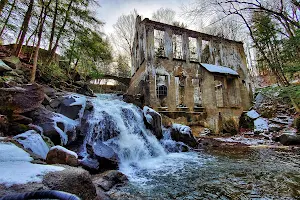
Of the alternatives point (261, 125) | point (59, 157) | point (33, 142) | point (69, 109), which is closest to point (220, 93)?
point (261, 125)

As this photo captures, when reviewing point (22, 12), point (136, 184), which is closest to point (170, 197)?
point (136, 184)

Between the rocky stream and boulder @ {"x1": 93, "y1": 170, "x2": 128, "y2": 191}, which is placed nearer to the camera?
the rocky stream

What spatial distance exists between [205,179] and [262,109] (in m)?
12.7

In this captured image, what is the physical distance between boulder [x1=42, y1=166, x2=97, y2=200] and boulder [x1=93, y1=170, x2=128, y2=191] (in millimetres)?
757

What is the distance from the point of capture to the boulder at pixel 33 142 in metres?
4.00

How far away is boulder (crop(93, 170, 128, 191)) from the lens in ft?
11.5

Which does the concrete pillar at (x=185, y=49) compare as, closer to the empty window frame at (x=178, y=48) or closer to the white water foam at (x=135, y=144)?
the empty window frame at (x=178, y=48)

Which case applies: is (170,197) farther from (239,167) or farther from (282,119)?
(282,119)

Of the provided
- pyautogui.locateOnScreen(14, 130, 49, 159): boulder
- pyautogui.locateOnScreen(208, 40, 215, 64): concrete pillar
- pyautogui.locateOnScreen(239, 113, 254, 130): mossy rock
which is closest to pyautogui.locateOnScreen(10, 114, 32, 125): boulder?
pyautogui.locateOnScreen(14, 130, 49, 159): boulder

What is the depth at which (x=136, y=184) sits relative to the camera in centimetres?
385

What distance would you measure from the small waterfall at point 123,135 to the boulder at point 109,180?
167cm

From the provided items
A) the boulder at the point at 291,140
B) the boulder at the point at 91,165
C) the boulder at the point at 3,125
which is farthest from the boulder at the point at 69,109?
the boulder at the point at 291,140

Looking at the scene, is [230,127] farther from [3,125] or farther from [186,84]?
[3,125]

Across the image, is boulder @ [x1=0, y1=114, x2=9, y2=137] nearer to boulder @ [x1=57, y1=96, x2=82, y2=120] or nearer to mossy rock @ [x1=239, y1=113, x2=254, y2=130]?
boulder @ [x1=57, y1=96, x2=82, y2=120]
